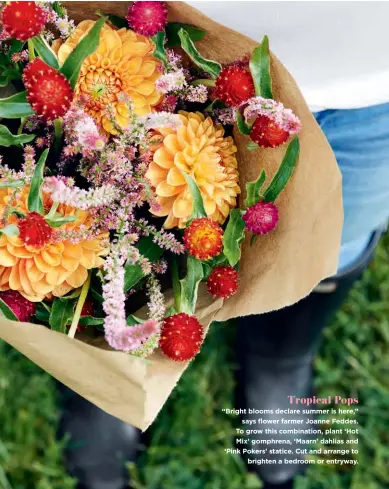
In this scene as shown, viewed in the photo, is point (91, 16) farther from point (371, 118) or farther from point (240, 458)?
point (240, 458)

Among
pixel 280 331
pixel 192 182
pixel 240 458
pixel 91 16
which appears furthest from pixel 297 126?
pixel 240 458

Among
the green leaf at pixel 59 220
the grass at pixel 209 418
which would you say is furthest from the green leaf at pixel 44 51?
the grass at pixel 209 418

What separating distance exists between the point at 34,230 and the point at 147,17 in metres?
0.17

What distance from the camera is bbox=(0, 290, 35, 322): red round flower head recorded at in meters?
0.54

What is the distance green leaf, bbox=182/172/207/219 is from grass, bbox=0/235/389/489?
61 cm

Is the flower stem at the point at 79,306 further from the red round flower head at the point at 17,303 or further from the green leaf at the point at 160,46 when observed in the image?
the green leaf at the point at 160,46

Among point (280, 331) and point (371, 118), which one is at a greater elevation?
point (371, 118)

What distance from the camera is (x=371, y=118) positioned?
670 mm

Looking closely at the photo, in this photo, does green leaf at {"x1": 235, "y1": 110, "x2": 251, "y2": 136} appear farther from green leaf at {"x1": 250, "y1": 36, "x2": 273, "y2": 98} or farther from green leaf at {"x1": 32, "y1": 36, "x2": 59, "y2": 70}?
green leaf at {"x1": 32, "y1": 36, "x2": 59, "y2": 70}

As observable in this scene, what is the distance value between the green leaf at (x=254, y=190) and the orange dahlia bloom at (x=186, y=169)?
0.05ft

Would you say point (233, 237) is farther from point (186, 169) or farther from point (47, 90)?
point (47, 90)

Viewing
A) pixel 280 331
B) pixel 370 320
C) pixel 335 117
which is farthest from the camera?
pixel 370 320

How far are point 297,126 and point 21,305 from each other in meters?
0.26

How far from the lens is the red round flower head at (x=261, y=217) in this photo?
1.71 ft
